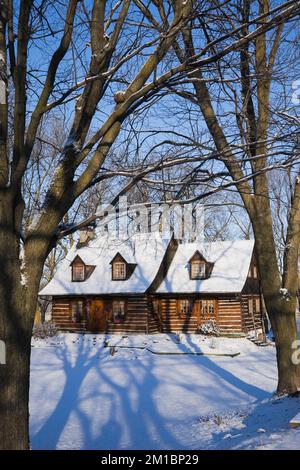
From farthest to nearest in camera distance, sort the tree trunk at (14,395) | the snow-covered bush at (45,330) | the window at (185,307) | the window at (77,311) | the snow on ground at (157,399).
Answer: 1. the window at (77,311)
2. the window at (185,307)
3. the snow-covered bush at (45,330)
4. the snow on ground at (157,399)
5. the tree trunk at (14,395)

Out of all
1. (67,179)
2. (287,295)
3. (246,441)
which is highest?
(67,179)

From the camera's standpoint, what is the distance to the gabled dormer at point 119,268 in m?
32.6

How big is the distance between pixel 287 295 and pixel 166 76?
248 inches

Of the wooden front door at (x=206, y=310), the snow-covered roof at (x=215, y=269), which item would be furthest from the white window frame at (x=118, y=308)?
the wooden front door at (x=206, y=310)

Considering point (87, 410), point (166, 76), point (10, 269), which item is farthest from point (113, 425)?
point (166, 76)

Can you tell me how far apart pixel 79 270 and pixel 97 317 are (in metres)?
4.07

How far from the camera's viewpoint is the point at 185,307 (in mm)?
31391

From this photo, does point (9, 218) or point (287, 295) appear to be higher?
point (9, 218)

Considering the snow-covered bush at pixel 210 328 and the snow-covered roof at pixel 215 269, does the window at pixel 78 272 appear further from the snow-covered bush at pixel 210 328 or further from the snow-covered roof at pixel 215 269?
the snow-covered bush at pixel 210 328

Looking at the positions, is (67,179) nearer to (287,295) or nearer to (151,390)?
(287,295)

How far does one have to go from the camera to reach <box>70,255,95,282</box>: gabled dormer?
34.1 m

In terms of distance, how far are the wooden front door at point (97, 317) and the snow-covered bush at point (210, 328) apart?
6792 mm

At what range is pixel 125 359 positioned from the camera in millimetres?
22953

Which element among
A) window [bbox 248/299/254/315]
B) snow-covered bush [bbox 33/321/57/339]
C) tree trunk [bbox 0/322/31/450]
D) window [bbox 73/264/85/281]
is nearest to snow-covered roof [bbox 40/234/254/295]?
window [bbox 73/264/85/281]
